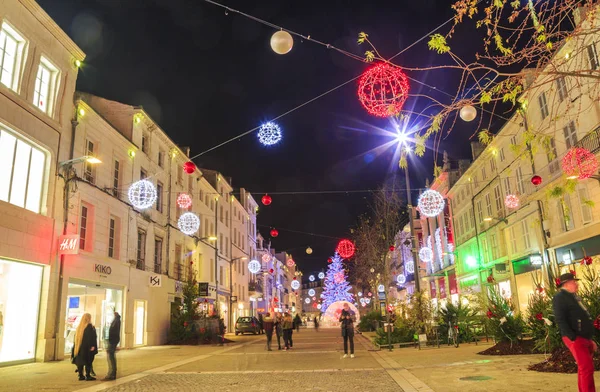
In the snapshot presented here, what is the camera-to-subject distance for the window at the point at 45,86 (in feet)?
52.6

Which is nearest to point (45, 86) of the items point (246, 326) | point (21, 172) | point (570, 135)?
point (21, 172)

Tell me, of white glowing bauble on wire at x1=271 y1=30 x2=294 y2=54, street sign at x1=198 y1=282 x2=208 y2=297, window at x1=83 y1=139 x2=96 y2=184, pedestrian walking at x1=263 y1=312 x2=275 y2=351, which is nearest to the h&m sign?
window at x1=83 y1=139 x2=96 y2=184

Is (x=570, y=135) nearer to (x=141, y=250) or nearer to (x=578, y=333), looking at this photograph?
(x=578, y=333)

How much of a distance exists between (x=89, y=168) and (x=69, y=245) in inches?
172

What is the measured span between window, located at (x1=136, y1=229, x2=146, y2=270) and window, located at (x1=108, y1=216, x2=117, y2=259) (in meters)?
2.36

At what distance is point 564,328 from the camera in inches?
239

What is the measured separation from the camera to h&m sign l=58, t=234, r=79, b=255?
52.9 ft

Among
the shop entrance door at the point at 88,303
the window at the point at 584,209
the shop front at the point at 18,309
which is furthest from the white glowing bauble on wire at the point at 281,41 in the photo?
the window at the point at 584,209

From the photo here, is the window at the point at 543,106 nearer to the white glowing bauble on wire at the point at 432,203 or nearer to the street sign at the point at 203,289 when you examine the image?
the white glowing bauble on wire at the point at 432,203

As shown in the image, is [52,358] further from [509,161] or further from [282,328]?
[509,161]

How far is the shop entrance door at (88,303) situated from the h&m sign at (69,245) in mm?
1581

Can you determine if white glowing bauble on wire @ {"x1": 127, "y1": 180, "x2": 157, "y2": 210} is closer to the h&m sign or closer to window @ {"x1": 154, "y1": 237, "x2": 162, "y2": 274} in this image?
the h&m sign

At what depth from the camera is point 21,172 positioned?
15.0 metres

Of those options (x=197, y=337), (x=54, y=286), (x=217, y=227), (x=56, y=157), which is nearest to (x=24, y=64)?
(x=56, y=157)
